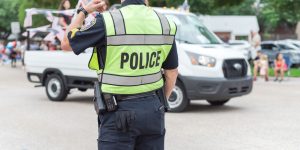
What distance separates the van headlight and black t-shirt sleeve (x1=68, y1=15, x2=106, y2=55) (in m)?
7.75

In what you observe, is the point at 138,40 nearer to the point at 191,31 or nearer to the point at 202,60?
the point at 202,60

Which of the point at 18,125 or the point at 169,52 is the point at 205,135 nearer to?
the point at 18,125

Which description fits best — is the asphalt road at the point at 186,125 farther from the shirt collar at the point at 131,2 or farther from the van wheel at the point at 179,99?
the shirt collar at the point at 131,2

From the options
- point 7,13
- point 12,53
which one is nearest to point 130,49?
point 12,53

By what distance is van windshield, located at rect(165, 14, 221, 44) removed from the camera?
1222 cm

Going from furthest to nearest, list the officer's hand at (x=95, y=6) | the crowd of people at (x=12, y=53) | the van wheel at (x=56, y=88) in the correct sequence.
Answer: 1. the crowd of people at (x=12, y=53)
2. the van wheel at (x=56, y=88)
3. the officer's hand at (x=95, y=6)

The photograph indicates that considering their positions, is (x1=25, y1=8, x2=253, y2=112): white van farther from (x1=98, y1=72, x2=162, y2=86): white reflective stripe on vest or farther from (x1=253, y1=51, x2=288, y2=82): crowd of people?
(x1=253, y1=51, x2=288, y2=82): crowd of people

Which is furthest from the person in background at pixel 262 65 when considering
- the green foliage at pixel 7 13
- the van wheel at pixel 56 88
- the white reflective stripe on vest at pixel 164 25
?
the green foliage at pixel 7 13

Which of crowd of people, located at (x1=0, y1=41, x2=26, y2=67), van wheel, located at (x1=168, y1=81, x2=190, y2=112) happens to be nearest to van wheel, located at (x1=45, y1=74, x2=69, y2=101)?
van wheel, located at (x1=168, y1=81, x2=190, y2=112)

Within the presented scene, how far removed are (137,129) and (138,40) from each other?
577 millimetres

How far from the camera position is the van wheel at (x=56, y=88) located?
1358 cm

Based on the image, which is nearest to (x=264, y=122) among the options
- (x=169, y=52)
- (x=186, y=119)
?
(x=186, y=119)

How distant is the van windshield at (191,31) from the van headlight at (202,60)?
61 cm

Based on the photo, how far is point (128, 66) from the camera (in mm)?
3857
